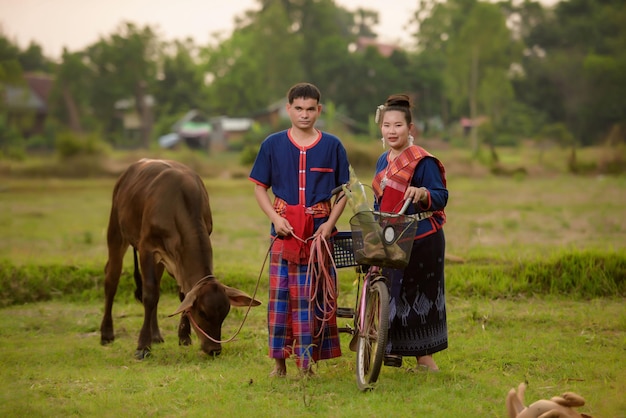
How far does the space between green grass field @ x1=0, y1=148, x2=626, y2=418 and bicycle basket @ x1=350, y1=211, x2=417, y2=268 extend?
0.78m

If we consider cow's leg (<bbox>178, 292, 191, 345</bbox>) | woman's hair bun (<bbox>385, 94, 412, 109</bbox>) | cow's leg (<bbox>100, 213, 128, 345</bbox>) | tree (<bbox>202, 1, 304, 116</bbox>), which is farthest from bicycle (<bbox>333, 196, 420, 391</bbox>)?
tree (<bbox>202, 1, 304, 116</bbox>)

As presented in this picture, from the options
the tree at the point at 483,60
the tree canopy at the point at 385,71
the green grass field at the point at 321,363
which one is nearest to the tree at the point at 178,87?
the tree canopy at the point at 385,71

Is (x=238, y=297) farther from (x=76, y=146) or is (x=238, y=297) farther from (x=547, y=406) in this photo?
(x=76, y=146)

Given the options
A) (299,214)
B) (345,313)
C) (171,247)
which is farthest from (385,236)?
(171,247)

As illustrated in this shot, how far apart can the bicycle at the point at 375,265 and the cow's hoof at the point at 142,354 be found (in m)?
1.94

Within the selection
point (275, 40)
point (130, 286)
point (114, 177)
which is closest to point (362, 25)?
point (275, 40)

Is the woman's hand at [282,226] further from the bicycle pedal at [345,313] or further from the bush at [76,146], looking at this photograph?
the bush at [76,146]

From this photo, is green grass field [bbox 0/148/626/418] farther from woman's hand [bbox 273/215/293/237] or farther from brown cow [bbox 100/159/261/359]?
woman's hand [bbox 273/215/293/237]

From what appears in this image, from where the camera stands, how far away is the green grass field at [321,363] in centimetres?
442

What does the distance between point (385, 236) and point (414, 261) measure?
24.7 inches

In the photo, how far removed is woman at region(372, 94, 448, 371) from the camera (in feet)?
15.9

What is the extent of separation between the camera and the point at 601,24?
46.6 meters

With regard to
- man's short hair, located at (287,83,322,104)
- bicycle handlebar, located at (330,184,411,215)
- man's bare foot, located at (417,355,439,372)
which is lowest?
man's bare foot, located at (417,355,439,372)

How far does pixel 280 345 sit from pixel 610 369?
2.08m
